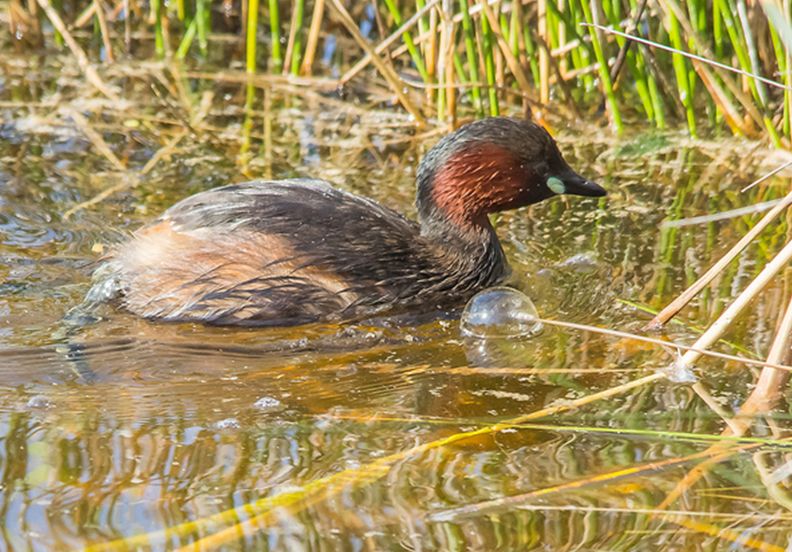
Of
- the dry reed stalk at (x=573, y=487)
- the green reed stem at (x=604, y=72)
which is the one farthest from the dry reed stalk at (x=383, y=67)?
the dry reed stalk at (x=573, y=487)

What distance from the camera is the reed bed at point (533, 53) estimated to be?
5980 millimetres

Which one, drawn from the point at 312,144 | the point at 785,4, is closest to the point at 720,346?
the point at 785,4

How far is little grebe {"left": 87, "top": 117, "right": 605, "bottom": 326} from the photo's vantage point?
479cm

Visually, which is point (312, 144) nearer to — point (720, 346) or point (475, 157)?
point (475, 157)

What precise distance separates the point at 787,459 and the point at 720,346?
3.00 ft

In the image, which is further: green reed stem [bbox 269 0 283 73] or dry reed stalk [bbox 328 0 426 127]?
green reed stem [bbox 269 0 283 73]

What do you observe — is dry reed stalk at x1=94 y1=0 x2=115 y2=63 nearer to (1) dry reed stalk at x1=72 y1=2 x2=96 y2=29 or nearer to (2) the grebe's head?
(1) dry reed stalk at x1=72 y1=2 x2=96 y2=29

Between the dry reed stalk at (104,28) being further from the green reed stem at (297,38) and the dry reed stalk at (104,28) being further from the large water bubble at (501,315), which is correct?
the large water bubble at (501,315)

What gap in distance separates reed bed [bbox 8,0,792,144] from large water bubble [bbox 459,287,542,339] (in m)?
1.48

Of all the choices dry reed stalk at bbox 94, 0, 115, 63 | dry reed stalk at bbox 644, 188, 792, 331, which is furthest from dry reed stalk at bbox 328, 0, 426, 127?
dry reed stalk at bbox 644, 188, 792, 331

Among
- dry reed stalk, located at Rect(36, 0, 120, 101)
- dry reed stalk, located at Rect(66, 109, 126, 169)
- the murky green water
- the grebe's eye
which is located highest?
dry reed stalk, located at Rect(36, 0, 120, 101)

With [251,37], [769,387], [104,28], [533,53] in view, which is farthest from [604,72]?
[104,28]

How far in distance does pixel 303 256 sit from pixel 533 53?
2260 millimetres

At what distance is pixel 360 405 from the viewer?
12.7 feet
